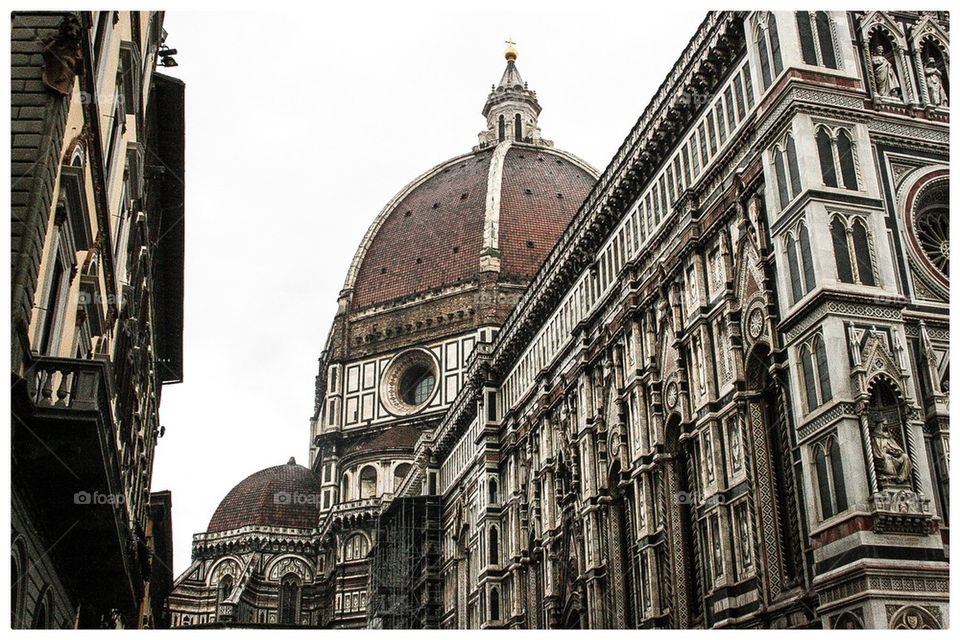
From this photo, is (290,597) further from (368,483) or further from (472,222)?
(472,222)

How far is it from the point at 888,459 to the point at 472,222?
64.2 meters

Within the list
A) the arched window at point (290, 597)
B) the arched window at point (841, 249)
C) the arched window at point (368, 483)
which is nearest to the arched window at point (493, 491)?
the arched window at point (841, 249)

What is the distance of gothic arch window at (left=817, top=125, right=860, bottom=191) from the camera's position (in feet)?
82.4

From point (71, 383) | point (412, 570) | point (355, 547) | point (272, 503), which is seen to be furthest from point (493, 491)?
point (272, 503)

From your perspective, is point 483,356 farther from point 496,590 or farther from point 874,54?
point 874,54

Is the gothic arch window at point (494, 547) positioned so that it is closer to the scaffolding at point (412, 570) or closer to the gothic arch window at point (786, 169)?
the scaffolding at point (412, 570)

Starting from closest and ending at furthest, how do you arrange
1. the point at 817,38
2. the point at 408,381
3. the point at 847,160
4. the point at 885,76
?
the point at 847,160
the point at 817,38
the point at 885,76
the point at 408,381

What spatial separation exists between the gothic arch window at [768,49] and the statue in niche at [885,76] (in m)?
2.45

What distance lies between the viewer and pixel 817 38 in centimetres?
2689

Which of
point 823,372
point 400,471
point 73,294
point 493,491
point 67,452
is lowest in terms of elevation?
point 67,452

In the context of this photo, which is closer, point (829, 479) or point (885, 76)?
point (829, 479)

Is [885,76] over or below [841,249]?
over

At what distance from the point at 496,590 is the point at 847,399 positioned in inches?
1046

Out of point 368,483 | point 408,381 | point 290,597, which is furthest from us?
point 290,597
